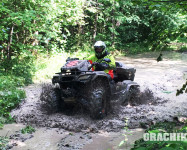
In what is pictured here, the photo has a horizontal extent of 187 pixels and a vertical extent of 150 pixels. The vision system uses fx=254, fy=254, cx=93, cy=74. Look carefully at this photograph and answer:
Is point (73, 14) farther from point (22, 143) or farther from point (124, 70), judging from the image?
point (22, 143)

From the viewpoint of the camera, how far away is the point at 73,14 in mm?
13719

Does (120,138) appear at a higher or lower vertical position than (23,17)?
lower

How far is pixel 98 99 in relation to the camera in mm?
5414

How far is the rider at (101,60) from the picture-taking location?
6.03 meters

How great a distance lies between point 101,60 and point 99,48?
0.97ft

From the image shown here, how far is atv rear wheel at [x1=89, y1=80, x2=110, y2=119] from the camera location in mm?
5418

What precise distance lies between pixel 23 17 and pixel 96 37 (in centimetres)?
1122

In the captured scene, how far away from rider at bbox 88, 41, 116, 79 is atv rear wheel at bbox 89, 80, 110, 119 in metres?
0.47

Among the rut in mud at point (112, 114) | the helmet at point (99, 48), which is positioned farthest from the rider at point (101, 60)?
the rut in mud at point (112, 114)

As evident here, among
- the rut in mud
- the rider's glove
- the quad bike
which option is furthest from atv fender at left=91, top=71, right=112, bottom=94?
the rut in mud

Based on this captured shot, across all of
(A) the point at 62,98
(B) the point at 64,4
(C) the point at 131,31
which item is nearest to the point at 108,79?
(A) the point at 62,98

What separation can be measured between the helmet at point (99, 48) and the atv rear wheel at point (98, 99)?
2.74 ft

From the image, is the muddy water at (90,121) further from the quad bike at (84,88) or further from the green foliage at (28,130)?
the quad bike at (84,88)

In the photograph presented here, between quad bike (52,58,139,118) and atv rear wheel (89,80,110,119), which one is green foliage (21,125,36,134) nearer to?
quad bike (52,58,139,118)
